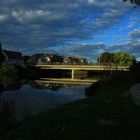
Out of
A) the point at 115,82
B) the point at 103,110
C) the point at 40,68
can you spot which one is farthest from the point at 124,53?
the point at 103,110

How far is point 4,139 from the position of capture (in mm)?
12508

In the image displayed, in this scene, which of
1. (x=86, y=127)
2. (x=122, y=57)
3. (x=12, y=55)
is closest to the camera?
(x=86, y=127)

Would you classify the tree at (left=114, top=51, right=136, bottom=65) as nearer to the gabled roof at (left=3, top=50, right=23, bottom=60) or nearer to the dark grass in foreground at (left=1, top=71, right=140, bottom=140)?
the gabled roof at (left=3, top=50, right=23, bottom=60)

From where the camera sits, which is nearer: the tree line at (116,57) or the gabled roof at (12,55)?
the gabled roof at (12,55)

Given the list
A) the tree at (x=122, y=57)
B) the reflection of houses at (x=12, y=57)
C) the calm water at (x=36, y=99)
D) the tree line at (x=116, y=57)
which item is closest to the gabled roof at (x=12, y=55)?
the reflection of houses at (x=12, y=57)

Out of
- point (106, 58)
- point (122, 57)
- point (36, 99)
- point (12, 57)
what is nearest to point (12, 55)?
point (12, 57)

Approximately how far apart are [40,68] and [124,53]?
58902 millimetres

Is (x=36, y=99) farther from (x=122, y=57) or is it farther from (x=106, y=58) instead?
(x=106, y=58)

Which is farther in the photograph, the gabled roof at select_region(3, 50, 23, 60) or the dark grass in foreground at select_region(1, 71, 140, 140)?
the gabled roof at select_region(3, 50, 23, 60)

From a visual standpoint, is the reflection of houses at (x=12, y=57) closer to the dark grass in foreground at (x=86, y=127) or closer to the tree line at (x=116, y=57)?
the tree line at (x=116, y=57)

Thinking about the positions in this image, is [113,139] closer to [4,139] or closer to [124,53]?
[4,139]

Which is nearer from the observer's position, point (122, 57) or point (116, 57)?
point (122, 57)

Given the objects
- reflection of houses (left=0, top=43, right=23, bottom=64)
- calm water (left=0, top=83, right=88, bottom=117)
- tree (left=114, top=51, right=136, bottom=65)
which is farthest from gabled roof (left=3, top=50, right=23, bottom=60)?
calm water (left=0, top=83, right=88, bottom=117)

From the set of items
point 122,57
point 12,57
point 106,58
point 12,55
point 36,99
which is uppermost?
point 12,55
